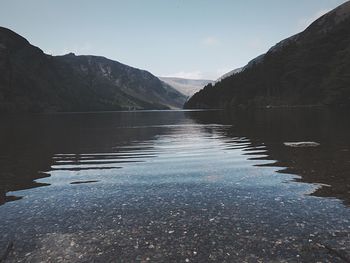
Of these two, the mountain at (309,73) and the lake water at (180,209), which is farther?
the mountain at (309,73)

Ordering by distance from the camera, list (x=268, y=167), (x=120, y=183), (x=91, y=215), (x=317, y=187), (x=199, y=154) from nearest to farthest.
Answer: (x=91, y=215) → (x=317, y=187) → (x=120, y=183) → (x=268, y=167) → (x=199, y=154)

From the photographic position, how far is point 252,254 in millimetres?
10469

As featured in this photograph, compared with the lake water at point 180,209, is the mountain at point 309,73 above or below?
above

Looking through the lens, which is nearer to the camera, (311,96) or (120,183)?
(120,183)

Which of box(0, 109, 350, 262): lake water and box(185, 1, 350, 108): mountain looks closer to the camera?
box(0, 109, 350, 262): lake water

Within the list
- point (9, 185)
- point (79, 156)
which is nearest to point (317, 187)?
point (9, 185)

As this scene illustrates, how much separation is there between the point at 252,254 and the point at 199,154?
2214 centimetres

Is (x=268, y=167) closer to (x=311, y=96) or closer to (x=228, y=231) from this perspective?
(x=228, y=231)

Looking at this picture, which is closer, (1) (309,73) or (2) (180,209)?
(2) (180,209)

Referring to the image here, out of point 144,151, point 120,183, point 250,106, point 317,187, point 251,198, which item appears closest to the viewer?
point 251,198

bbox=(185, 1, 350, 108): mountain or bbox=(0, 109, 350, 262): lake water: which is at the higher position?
bbox=(185, 1, 350, 108): mountain

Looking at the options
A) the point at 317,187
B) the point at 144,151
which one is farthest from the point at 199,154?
the point at 317,187

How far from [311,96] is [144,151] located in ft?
476

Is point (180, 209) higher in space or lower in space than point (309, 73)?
lower
